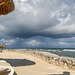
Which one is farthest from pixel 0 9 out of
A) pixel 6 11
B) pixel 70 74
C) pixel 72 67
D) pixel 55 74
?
pixel 72 67

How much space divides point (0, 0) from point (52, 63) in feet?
22.4

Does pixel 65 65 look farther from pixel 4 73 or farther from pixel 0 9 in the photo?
pixel 0 9

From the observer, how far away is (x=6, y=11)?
5.07 m

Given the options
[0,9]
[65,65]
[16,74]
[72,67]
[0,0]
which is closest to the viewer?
[0,0]

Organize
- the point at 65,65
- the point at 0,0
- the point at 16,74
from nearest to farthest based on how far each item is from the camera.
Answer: the point at 0,0
the point at 16,74
the point at 65,65

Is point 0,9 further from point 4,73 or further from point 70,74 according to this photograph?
point 70,74

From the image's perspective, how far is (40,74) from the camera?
19.7 feet

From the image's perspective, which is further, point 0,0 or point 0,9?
point 0,9

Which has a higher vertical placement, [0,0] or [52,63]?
[0,0]

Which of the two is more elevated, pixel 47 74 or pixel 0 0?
pixel 0 0

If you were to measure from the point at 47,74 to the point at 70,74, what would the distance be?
56.4 inches

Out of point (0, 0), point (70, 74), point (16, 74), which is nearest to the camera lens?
point (0, 0)

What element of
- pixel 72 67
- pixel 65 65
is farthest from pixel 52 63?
pixel 72 67

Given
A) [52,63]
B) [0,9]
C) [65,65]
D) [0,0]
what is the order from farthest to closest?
[52,63] → [65,65] → [0,9] → [0,0]
